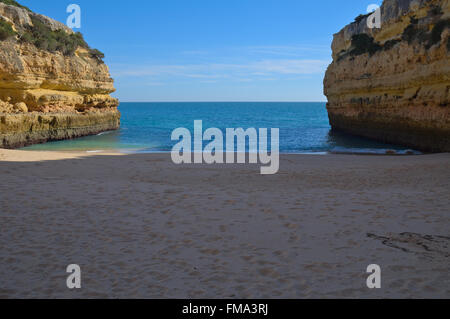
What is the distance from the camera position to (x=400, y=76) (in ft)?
67.5

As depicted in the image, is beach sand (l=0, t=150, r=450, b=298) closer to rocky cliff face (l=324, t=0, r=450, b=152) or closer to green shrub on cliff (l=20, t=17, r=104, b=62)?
rocky cliff face (l=324, t=0, r=450, b=152)

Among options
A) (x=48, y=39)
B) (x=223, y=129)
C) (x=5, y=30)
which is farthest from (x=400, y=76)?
(x=223, y=129)

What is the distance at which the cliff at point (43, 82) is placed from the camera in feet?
71.6

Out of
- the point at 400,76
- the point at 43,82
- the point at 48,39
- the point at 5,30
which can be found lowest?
the point at 400,76

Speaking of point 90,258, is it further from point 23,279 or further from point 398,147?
point 398,147

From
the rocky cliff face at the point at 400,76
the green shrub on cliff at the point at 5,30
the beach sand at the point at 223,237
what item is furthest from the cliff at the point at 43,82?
the rocky cliff face at the point at 400,76

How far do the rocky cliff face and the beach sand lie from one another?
9349mm

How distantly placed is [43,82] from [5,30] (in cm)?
415

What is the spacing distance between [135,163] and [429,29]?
16.3 meters

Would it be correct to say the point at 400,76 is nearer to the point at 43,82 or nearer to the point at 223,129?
the point at 43,82

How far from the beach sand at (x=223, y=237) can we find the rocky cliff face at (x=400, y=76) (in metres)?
9.35

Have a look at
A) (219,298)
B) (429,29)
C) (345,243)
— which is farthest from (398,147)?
(219,298)
